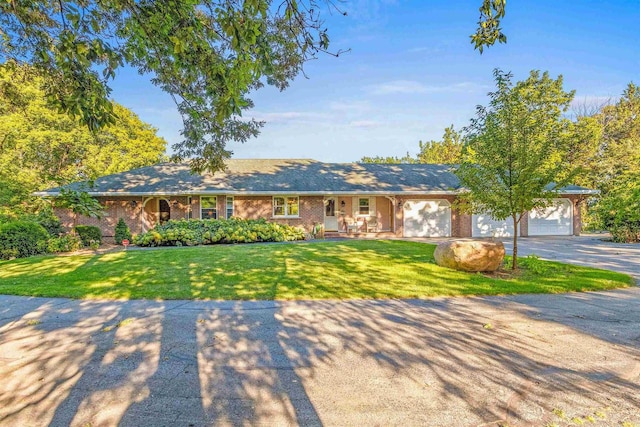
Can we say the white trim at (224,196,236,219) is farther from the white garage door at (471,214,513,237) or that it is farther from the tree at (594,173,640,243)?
the tree at (594,173,640,243)

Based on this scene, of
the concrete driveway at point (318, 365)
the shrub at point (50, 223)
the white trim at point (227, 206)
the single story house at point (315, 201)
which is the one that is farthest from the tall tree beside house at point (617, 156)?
the shrub at point (50, 223)

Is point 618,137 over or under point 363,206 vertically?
over

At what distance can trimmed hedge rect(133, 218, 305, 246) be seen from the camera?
13930mm

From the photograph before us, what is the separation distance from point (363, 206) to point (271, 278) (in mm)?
13118

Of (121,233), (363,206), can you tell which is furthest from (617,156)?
(121,233)

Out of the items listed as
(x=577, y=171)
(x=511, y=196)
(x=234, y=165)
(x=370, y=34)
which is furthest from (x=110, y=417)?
(x=234, y=165)

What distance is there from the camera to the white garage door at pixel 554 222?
18891mm

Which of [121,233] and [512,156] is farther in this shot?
[121,233]

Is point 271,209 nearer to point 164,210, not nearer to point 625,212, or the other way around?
point 164,210

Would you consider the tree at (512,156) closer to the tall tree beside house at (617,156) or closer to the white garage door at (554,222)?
the tall tree beside house at (617,156)

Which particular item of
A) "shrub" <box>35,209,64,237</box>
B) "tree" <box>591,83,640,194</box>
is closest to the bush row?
"shrub" <box>35,209,64,237</box>

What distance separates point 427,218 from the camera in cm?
1884

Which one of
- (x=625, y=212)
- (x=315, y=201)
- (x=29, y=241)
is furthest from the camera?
(x=315, y=201)

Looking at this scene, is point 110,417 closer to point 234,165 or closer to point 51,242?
point 51,242
